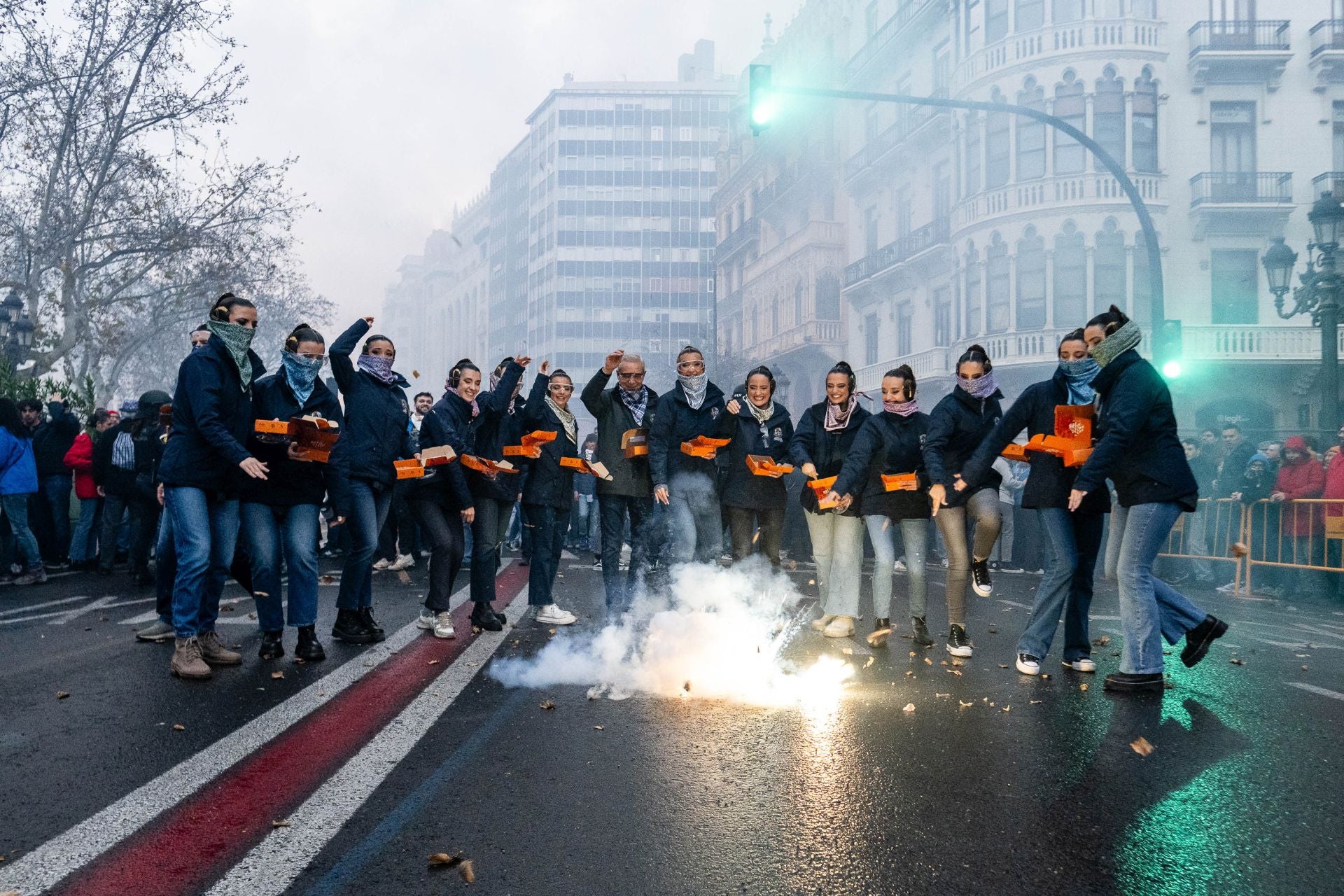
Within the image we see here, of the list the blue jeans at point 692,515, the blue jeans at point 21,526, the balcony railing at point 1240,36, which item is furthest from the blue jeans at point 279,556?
the balcony railing at point 1240,36

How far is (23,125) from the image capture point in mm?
20516

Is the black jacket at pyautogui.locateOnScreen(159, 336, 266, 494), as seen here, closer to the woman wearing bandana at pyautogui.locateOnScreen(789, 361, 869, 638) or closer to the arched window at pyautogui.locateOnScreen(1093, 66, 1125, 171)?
the woman wearing bandana at pyautogui.locateOnScreen(789, 361, 869, 638)

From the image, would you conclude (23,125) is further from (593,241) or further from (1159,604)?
(593,241)

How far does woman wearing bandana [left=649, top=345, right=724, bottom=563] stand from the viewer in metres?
8.00

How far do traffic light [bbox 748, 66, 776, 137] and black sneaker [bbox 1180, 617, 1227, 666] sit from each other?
7791 millimetres

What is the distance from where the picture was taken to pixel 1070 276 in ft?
90.4

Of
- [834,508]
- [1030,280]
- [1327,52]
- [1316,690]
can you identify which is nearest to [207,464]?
[834,508]

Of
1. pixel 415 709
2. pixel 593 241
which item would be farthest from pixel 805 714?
pixel 593 241

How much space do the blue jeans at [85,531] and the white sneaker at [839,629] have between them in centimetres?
965

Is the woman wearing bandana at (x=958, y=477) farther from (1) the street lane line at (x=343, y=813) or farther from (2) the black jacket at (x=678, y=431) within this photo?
(1) the street lane line at (x=343, y=813)

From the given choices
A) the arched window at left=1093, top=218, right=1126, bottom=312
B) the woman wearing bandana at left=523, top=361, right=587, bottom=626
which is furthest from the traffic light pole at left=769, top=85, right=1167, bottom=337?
the arched window at left=1093, top=218, right=1126, bottom=312

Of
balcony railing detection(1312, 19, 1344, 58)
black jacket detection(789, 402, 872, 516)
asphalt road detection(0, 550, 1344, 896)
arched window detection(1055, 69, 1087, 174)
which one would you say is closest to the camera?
asphalt road detection(0, 550, 1344, 896)

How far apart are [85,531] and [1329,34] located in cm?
2978

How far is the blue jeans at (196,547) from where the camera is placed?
603 centimetres
